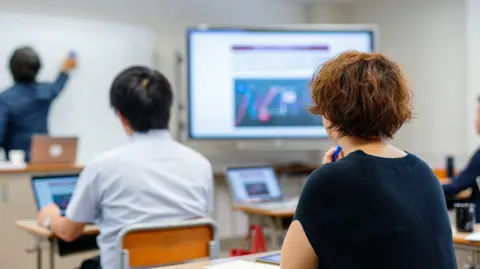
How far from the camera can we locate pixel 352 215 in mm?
1400

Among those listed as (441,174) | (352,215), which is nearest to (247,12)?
(441,174)

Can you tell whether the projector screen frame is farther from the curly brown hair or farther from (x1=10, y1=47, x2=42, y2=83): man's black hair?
the curly brown hair

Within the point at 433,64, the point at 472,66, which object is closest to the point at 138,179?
the point at 472,66

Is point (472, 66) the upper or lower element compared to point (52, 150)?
upper

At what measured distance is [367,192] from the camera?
1.41 meters

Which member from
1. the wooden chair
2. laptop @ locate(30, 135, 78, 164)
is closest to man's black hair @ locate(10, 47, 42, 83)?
laptop @ locate(30, 135, 78, 164)

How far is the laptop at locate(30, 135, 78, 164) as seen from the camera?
423 centimetres

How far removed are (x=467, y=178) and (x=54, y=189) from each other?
2.40m

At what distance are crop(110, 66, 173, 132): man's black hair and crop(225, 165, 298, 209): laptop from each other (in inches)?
77.0

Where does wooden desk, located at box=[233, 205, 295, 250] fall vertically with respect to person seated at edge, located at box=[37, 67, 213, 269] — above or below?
below

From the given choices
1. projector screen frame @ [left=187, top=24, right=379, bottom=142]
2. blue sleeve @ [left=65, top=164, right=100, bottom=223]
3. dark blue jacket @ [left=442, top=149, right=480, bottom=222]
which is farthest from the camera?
projector screen frame @ [left=187, top=24, right=379, bottom=142]

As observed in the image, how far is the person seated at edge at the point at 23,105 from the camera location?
15.7 feet

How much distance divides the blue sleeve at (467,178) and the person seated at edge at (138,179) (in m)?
1.91

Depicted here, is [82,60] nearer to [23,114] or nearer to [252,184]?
[23,114]
